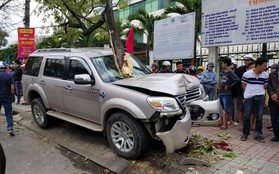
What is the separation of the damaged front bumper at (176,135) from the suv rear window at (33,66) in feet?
13.9

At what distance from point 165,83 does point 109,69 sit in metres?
1.44

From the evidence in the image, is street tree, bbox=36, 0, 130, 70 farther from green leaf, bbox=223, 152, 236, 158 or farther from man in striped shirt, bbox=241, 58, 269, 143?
green leaf, bbox=223, 152, 236, 158

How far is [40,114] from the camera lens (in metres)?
7.23

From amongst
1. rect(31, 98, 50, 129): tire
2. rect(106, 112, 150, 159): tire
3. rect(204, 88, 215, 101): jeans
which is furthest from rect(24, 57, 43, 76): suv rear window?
rect(204, 88, 215, 101): jeans

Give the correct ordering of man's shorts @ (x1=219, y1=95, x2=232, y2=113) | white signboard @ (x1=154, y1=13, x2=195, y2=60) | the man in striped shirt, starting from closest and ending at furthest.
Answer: the man in striped shirt → man's shorts @ (x1=219, y1=95, x2=232, y2=113) → white signboard @ (x1=154, y1=13, x2=195, y2=60)

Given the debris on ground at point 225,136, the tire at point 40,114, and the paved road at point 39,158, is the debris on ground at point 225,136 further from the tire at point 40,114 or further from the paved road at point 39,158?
the tire at point 40,114

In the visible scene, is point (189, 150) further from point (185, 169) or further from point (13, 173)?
point (13, 173)

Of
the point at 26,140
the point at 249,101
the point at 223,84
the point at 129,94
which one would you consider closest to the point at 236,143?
the point at 249,101

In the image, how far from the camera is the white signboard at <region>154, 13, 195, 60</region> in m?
9.11

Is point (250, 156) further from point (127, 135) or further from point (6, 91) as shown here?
point (6, 91)

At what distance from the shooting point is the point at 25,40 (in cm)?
1242

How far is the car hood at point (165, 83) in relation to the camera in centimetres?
464

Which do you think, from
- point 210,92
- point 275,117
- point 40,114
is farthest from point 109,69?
point 275,117

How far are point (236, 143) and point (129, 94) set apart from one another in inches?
93.9
